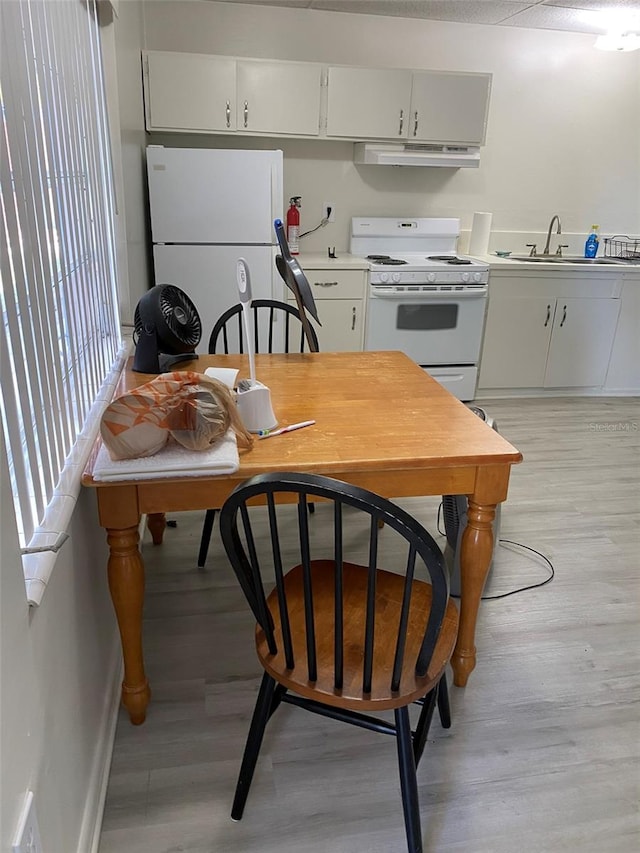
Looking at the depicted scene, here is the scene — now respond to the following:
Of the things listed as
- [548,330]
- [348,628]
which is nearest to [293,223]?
[548,330]

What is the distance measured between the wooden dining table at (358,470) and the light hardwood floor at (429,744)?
0.57 ft

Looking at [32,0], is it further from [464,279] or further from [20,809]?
[464,279]

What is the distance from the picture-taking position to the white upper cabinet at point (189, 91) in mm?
3516

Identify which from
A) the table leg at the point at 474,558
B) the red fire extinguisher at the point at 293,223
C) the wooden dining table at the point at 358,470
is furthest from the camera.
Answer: the red fire extinguisher at the point at 293,223

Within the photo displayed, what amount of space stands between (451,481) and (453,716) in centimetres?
70

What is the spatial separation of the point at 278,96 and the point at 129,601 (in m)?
3.25

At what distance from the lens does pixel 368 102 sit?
3848 mm

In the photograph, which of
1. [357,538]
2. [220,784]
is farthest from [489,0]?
[220,784]

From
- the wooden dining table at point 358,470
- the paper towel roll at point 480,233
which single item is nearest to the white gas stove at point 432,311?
the paper towel roll at point 480,233

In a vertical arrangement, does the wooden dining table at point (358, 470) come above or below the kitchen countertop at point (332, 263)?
below

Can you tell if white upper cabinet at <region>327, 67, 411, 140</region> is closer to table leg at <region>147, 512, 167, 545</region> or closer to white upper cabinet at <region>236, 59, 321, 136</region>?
white upper cabinet at <region>236, 59, 321, 136</region>

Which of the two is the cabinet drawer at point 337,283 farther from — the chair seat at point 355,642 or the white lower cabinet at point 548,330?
the chair seat at point 355,642

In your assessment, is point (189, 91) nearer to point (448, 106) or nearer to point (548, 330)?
point (448, 106)

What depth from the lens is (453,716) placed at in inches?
68.9
